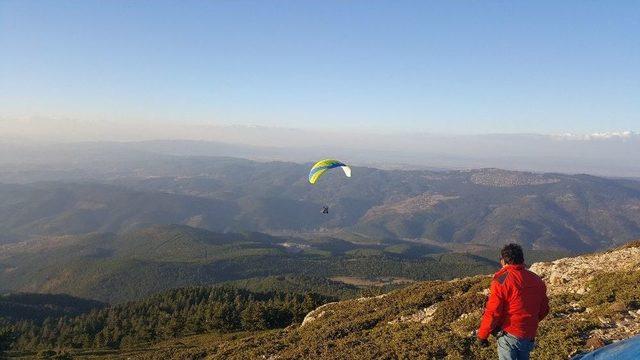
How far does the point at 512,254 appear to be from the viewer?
1230 cm

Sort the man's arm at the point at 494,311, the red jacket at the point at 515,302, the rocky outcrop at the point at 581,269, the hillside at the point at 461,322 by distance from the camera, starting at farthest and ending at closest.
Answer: the rocky outcrop at the point at 581,269 < the hillside at the point at 461,322 < the man's arm at the point at 494,311 < the red jacket at the point at 515,302

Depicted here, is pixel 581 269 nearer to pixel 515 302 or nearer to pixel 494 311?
pixel 515 302

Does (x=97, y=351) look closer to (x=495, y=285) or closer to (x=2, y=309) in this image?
(x=495, y=285)

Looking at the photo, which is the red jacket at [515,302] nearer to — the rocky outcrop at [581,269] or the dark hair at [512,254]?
the dark hair at [512,254]

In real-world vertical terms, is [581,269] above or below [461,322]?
above

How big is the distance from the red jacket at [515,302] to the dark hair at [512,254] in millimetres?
146

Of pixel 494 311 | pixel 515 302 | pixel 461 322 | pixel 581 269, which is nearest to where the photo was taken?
pixel 515 302

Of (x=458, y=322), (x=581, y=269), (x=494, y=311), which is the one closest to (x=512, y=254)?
(x=494, y=311)

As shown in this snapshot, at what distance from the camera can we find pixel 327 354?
28.1m

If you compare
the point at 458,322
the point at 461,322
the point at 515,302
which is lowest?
the point at 458,322

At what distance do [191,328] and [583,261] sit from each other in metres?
82.3

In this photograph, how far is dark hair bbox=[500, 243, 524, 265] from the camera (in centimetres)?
1223

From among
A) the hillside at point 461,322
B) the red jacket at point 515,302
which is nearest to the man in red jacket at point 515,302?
the red jacket at point 515,302

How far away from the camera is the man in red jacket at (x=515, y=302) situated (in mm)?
12180
